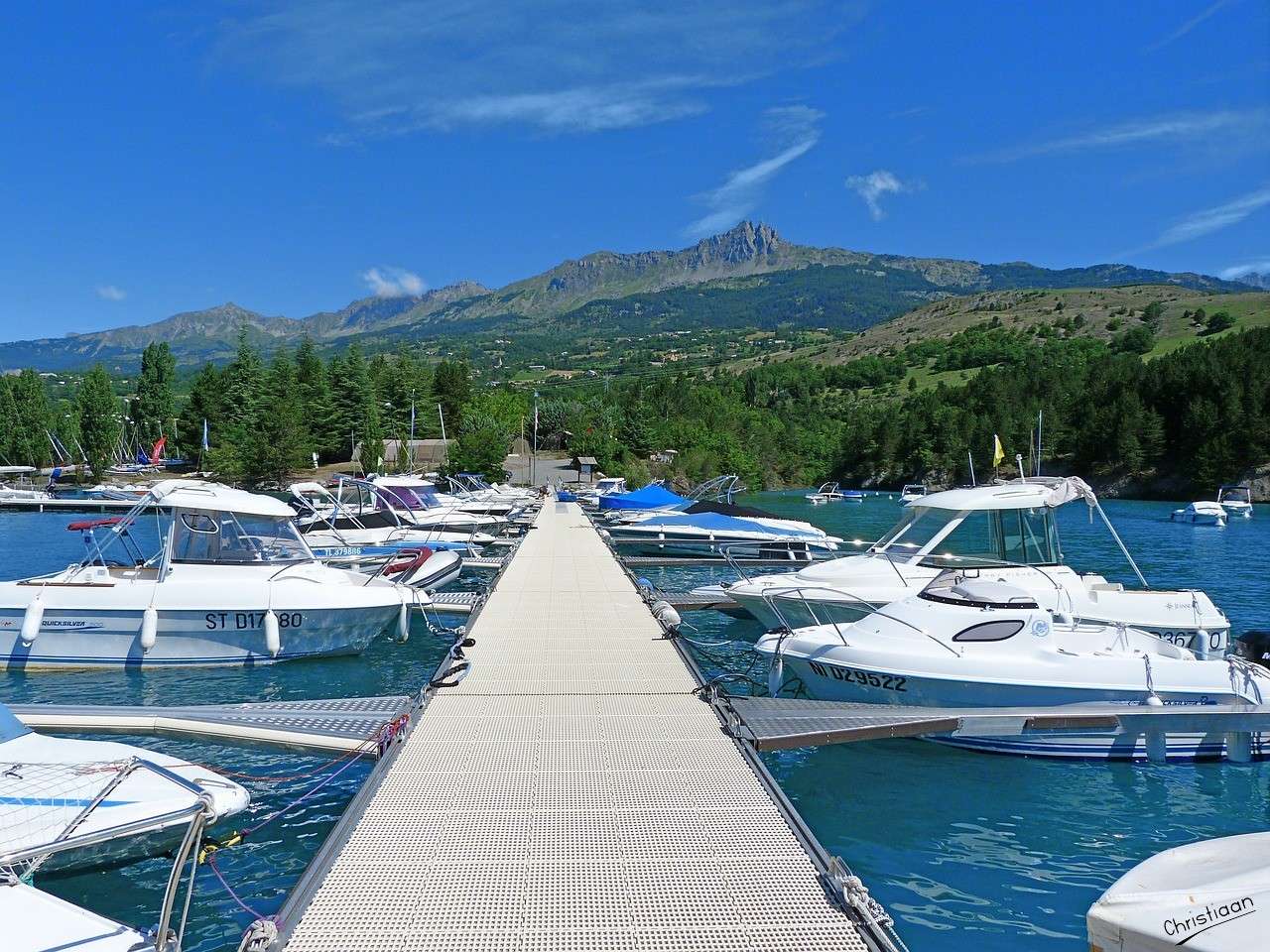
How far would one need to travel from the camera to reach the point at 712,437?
322ft

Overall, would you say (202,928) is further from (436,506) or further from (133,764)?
(436,506)

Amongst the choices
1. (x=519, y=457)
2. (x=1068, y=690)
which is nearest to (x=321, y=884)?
(x=1068, y=690)

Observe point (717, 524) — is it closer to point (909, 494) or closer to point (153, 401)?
point (909, 494)

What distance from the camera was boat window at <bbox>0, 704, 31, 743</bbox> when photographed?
7766 millimetres

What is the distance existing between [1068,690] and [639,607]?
7.43 meters

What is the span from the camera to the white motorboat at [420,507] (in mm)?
31031

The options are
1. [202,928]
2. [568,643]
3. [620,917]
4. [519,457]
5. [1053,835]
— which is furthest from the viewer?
[519,457]

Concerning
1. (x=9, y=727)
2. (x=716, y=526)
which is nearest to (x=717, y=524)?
(x=716, y=526)

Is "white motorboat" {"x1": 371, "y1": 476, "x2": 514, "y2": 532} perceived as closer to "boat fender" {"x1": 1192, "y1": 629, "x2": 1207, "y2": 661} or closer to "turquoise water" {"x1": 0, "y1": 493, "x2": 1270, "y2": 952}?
"turquoise water" {"x1": 0, "y1": 493, "x2": 1270, "y2": 952}

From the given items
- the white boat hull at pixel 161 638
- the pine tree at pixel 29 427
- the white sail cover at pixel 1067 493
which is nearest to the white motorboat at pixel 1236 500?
the white sail cover at pixel 1067 493

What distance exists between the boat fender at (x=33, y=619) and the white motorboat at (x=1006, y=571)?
11.8 meters

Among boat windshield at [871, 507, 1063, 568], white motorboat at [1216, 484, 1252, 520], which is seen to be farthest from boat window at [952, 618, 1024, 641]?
white motorboat at [1216, 484, 1252, 520]

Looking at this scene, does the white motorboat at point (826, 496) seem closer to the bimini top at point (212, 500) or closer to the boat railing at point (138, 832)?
the bimini top at point (212, 500)

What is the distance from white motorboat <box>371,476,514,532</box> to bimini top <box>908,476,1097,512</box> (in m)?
19.2
